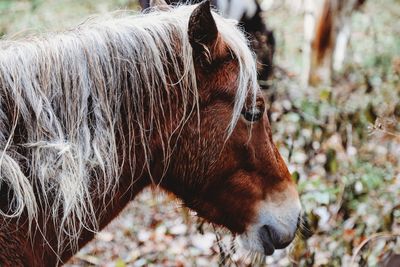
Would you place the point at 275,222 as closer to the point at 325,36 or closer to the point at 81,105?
the point at 81,105

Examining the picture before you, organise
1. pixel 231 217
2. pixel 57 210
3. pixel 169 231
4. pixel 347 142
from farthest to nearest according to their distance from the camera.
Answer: pixel 169 231 → pixel 347 142 → pixel 231 217 → pixel 57 210

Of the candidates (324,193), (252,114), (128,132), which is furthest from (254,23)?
(128,132)

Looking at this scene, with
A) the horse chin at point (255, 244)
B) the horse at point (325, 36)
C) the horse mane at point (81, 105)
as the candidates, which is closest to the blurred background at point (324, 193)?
the horse chin at point (255, 244)

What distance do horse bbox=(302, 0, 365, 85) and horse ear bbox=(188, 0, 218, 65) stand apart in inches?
229

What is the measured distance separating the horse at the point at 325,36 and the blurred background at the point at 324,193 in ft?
3.00

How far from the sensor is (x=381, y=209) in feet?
14.1

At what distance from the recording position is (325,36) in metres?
8.43

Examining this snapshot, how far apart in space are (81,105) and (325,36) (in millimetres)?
6594

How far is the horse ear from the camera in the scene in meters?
2.44

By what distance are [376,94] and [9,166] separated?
428 centimetres

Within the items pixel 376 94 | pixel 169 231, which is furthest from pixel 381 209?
pixel 169 231

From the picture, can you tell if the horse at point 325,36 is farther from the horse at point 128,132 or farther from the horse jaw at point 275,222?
the horse at point 128,132

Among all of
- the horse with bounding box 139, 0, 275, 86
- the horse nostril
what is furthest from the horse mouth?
the horse with bounding box 139, 0, 275, 86

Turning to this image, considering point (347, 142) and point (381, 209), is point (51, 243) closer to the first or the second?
point (381, 209)
